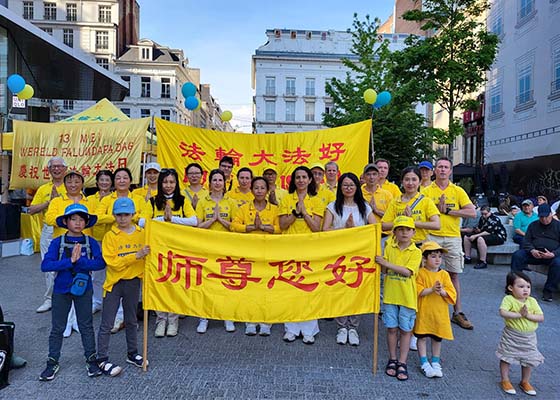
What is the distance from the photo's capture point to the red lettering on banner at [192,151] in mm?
6281

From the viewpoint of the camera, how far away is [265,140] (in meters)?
6.55

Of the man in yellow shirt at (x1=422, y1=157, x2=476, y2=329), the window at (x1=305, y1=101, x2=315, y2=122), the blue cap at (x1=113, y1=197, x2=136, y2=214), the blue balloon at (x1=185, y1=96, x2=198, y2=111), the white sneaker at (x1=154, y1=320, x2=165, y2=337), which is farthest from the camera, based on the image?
the window at (x1=305, y1=101, x2=315, y2=122)

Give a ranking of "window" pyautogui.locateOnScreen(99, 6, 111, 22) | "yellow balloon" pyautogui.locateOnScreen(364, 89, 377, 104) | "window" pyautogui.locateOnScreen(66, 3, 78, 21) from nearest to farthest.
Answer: "yellow balloon" pyautogui.locateOnScreen(364, 89, 377, 104)
"window" pyautogui.locateOnScreen(99, 6, 111, 22)
"window" pyautogui.locateOnScreen(66, 3, 78, 21)

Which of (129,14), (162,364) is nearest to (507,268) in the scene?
(162,364)

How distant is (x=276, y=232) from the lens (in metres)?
4.41

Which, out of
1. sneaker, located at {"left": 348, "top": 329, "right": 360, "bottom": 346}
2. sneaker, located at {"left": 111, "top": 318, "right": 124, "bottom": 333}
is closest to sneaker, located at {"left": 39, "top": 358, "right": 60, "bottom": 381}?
sneaker, located at {"left": 111, "top": 318, "right": 124, "bottom": 333}

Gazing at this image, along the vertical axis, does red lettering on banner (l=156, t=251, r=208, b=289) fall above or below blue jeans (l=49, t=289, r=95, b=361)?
above

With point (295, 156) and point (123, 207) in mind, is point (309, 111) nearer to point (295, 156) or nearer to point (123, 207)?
point (295, 156)

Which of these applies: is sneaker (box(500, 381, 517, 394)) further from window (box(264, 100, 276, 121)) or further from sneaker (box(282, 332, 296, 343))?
window (box(264, 100, 276, 121))

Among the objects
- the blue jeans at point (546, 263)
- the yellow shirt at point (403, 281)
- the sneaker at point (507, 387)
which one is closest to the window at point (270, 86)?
the blue jeans at point (546, 263)

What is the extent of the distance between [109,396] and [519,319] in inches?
130

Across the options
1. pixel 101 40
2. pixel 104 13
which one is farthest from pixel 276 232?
pixel 104 13

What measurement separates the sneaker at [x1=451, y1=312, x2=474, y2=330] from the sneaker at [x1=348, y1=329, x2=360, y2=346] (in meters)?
1.39

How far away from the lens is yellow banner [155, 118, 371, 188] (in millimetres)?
6203
